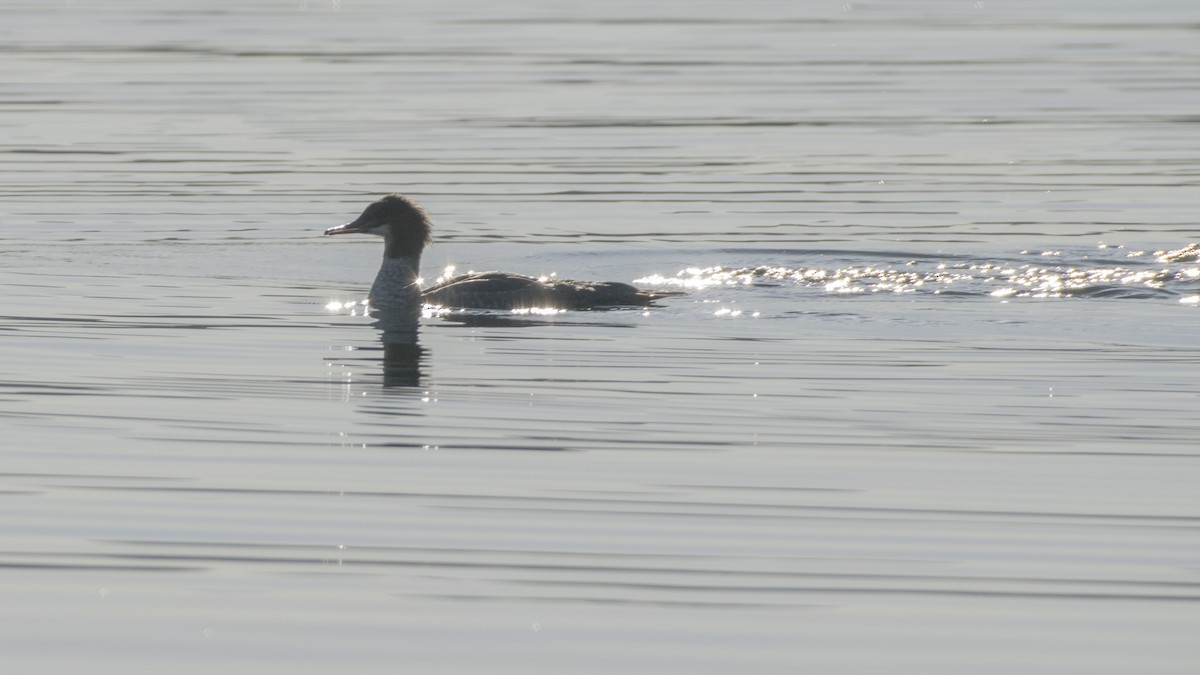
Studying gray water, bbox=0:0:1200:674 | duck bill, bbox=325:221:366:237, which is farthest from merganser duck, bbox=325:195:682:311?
gray water, bbox=0:0:1200:674

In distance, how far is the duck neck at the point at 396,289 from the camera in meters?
15.9

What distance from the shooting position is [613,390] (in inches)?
456

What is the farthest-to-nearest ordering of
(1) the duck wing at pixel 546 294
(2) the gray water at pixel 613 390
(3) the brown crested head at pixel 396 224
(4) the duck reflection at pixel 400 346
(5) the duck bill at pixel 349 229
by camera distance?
(3) the brown crested head at pixel 396 224
(5) the duck bill at pixel 349 229
(1) the duck wing at pixel 546 294
(4) the duck reflection at pixel 400 346
(2) the gray water at pixel 613 390

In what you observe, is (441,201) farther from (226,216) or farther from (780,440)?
(780,440)

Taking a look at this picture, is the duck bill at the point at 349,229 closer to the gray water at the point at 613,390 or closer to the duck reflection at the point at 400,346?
the gray water at the point at 613,390

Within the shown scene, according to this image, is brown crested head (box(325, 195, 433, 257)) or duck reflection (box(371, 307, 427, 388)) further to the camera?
brown crested head (box(325, 195, 433, 257))

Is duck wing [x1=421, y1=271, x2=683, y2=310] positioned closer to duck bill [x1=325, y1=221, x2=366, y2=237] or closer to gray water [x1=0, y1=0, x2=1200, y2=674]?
gray water [x1=0, y1=0, x2=1200, y2=674]

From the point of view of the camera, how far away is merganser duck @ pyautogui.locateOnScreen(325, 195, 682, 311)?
15047mm

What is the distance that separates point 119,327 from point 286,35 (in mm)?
A: 27031

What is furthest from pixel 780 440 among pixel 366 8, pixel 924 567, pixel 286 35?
pixel 366 8

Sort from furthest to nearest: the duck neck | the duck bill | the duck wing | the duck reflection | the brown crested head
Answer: the brown crested head
the duck bill
the duck neck
the duck wing
the duck reflection

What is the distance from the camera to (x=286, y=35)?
40250 millimetres

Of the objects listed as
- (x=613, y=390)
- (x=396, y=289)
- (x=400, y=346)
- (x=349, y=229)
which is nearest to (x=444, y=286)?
(x=396, y=289)

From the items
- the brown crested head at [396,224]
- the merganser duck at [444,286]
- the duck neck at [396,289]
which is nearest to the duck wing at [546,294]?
the merganser duck at [444,286]
